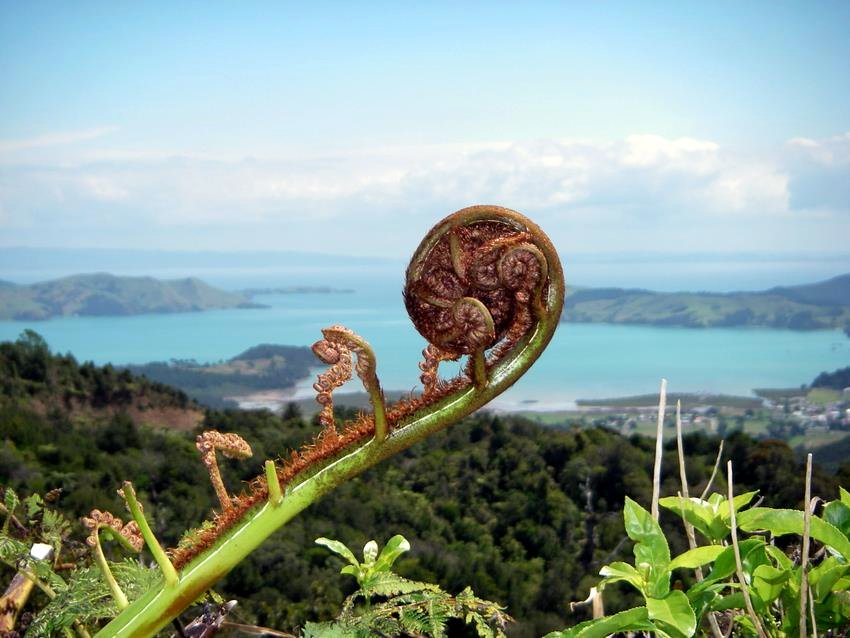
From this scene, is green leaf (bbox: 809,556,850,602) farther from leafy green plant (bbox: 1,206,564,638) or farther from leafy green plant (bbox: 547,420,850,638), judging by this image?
leafy green plant (bbox: 1,206,564,638)

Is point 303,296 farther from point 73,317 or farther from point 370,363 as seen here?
point 370,363

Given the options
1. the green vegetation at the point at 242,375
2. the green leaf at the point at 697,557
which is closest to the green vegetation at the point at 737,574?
the green leaf at the point at 697,557

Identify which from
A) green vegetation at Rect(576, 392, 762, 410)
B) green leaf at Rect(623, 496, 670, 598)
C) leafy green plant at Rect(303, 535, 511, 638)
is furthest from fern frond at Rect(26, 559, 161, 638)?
green vegetation at Rect(576, 392, 762, 410)

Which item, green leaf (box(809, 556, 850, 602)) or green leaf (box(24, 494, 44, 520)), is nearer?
green leaf (box(809, 556, 850, 602))

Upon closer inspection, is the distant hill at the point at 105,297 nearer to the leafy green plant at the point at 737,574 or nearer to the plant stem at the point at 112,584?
the plant stem at the point at 112,584

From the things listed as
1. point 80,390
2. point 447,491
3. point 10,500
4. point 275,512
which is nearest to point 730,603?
point 275,512
